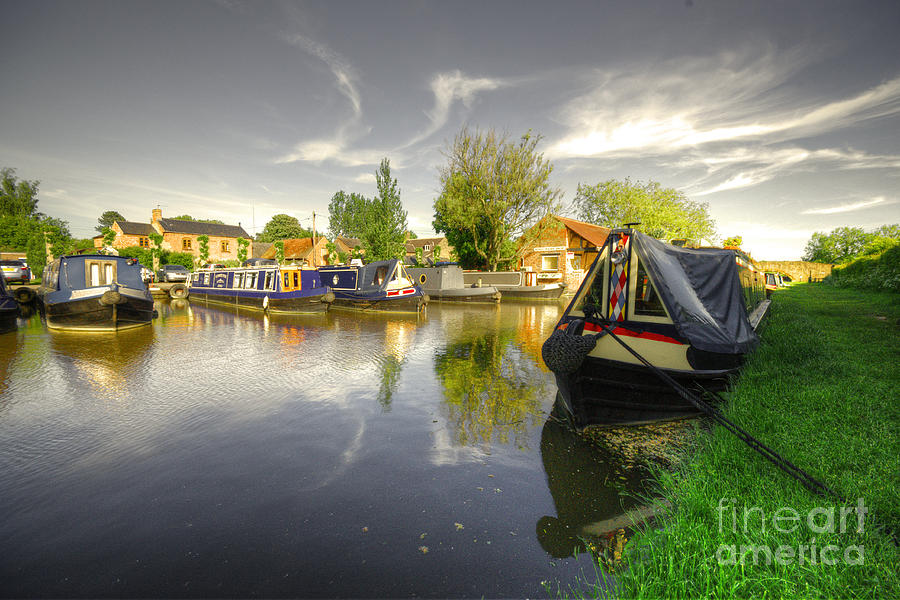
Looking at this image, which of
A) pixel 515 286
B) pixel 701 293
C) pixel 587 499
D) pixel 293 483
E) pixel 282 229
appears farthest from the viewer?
pixel 282 229

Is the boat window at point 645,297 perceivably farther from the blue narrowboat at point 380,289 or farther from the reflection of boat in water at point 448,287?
the reflection of boat in water at point 448,287

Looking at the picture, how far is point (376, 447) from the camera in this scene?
436cm

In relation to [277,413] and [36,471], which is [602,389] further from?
[36,471]

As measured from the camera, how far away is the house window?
3075 cm

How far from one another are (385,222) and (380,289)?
41.6ft

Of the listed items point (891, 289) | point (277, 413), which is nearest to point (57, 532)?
point (277, 413)

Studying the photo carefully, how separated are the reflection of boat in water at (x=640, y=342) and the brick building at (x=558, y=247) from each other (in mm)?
23990

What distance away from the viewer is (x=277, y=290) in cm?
1777

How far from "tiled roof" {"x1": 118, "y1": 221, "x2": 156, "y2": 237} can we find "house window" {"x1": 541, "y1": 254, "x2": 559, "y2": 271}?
56313 mm

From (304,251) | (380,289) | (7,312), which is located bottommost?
(7,312)

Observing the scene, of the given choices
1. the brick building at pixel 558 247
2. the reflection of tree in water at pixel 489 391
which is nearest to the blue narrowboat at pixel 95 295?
the reflection of tree in water at pixel 489 391

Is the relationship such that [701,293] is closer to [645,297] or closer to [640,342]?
[645,297]

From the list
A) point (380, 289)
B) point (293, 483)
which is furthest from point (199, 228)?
point (293, 483)

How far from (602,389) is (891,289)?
22833mm
